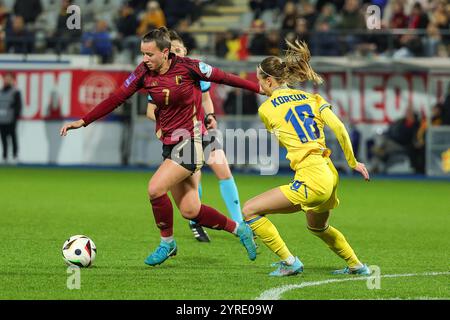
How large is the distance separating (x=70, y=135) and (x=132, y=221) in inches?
415

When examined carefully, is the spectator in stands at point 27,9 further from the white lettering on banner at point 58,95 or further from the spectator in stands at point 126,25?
the white lettering on banner at point 58,95

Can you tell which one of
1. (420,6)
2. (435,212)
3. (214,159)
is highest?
(420,6)

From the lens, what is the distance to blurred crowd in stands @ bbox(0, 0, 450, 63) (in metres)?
22.8

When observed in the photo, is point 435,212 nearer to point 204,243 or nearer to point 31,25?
point 204,243

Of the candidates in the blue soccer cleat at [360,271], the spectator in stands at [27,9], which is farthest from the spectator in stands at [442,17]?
the blue soccer cleat at [360,271]

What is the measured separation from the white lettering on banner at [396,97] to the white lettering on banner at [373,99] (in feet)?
0.43

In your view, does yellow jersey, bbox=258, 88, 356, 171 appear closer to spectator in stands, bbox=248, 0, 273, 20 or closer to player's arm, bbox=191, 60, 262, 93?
player's arm, bbox=191, 60, 262, 93

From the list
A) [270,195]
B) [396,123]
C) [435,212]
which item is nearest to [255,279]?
[270,195]

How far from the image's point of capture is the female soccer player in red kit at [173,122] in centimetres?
902

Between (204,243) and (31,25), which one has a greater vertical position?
(31,25)

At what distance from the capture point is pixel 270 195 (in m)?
8.27

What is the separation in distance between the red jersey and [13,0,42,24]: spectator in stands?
17396 mm

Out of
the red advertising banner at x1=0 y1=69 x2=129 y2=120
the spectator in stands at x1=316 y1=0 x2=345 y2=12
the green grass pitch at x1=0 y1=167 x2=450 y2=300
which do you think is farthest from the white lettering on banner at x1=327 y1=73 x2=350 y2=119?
the red advertising banner at x1=0 y1=69 x2=129 y2=120

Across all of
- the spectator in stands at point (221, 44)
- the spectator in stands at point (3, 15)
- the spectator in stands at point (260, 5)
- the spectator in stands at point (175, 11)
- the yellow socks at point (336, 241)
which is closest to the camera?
the yellow socks at point (336, 241)
